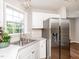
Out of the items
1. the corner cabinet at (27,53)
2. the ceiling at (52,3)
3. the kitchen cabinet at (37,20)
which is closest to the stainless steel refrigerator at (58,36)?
the ceiling at (52,3)

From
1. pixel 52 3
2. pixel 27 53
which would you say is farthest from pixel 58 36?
pixel 27 53

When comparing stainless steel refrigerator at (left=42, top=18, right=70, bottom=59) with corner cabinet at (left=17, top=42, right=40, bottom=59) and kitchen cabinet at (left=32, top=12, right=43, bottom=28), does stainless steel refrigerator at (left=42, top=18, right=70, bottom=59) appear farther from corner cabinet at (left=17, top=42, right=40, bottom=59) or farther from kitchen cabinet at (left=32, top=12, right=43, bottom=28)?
corner cabinet at (left=17, top=42, right=40, bottom=59)

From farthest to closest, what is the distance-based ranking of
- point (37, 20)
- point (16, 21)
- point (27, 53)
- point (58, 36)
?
point (37, 20) → point (58, 36) → point (16, 21) → point (27, 53)

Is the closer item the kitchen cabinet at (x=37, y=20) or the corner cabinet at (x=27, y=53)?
the corner cabinet at (x=27, y=53)

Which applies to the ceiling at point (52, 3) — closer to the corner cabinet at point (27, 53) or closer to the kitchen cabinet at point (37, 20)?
the kitchen cabinet at point (37, 20)

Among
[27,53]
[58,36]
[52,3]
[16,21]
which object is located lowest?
[27,53]

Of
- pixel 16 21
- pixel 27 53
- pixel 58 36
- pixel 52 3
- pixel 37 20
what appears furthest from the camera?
pixel 37 20

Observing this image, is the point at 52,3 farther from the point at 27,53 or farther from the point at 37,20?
the point at 27,53

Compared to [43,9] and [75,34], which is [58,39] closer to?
[43,9]

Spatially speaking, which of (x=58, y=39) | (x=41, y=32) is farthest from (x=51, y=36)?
(x=41, y=32)

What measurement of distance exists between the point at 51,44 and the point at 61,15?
2.18m

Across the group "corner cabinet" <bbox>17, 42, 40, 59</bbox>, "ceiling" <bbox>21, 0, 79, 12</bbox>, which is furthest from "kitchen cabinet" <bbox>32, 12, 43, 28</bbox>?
"corner cabinet" <bbox>17, 42, 40, 59</bbox>

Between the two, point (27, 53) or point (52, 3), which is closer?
point (27, 53)

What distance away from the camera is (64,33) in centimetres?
398
